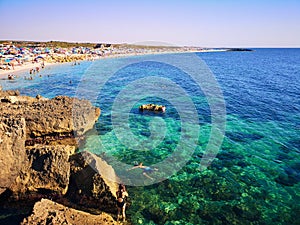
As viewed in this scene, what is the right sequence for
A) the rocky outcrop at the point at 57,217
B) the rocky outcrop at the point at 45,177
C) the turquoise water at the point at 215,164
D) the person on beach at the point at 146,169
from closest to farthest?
the rocky outcrop at the point at 57,217 → the rocky outcrop at the point at 45,177 → the turquoise water at the point at 215,164 → the person on beach at the point at 146,169

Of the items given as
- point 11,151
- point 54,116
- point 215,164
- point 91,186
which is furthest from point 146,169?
point 54,116

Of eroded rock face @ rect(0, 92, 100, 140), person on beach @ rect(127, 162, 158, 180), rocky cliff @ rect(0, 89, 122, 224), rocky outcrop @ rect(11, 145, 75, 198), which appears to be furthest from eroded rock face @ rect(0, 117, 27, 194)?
person on beach @ rect(127, 162, 158, 180)

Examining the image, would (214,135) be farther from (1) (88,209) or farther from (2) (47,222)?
(2) (47,222)

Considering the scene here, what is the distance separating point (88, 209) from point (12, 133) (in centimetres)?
493

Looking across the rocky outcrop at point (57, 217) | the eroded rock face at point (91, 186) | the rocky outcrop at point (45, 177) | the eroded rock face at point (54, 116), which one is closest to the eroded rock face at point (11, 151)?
the rocky outcrop at point (45, 177)

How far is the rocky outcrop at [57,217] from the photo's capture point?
7.51 meters

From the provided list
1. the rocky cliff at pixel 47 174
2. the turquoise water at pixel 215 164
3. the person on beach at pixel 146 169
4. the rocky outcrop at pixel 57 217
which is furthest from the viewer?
the person on beach at pixel 146 169

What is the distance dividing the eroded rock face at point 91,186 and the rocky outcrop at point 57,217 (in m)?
0.95

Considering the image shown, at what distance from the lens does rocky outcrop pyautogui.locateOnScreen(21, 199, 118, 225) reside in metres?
7.51

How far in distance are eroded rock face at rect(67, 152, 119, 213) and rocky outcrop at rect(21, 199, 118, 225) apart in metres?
0.95

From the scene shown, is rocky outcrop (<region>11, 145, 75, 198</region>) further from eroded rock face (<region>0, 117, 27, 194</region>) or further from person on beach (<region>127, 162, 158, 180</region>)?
person on beach (<region>127, 162, 158, 180</region>)

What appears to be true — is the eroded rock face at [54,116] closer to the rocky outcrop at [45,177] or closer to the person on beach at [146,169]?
the rocky outcrop at [45,177]

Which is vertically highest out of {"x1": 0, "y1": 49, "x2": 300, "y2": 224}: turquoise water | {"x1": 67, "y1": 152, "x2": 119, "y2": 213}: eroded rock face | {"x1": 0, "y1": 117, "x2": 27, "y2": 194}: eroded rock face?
{"x1": 0, "y1": 117, "x2": 27, "y2": 194}: eroded rock face

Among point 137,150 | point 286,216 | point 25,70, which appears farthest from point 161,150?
point 25,70
